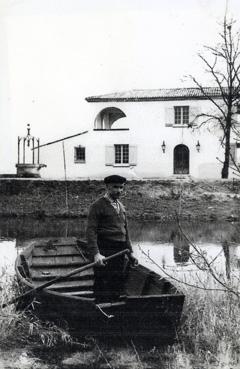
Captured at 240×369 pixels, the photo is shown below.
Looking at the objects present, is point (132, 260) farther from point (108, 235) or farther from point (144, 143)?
point (144, 143)

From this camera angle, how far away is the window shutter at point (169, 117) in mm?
31078

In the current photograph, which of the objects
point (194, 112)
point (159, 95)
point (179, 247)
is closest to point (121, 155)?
point (159, 95)

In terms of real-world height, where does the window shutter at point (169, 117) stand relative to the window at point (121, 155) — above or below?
above

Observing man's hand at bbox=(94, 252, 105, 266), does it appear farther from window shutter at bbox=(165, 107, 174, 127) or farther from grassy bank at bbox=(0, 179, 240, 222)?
window shutter at bbox=(165, 107, 174, 127)

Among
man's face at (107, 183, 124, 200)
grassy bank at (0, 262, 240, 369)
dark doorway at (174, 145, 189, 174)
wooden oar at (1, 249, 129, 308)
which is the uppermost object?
dark doorway at (174, 145, 189, 174)

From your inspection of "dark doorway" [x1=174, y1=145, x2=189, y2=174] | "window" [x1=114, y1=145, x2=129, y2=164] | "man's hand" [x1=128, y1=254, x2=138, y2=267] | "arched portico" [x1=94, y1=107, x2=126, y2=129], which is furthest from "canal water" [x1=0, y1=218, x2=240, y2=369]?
"arched portico" [x1=94, y1=107, x2=126, y2=129]

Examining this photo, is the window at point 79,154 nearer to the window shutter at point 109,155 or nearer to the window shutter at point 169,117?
the window shutter at point 109,155

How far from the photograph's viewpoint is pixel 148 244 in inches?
579

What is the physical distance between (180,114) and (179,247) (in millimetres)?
18212

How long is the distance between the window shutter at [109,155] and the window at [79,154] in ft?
4.89

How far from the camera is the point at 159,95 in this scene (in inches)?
1235

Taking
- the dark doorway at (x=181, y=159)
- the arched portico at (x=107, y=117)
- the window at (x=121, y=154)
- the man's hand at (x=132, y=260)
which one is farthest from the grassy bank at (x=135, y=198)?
the man's hand at (x=132, y=260)

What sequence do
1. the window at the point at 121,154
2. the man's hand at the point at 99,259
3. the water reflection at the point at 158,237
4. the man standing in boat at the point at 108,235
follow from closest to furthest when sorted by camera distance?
1. the man's hand at the point at 99,259
2. the man standing in boat at the point at 108,235
3. the water reflection at the point at 158,237
4. the window at the point at 121,154

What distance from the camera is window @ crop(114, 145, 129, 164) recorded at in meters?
31.2
